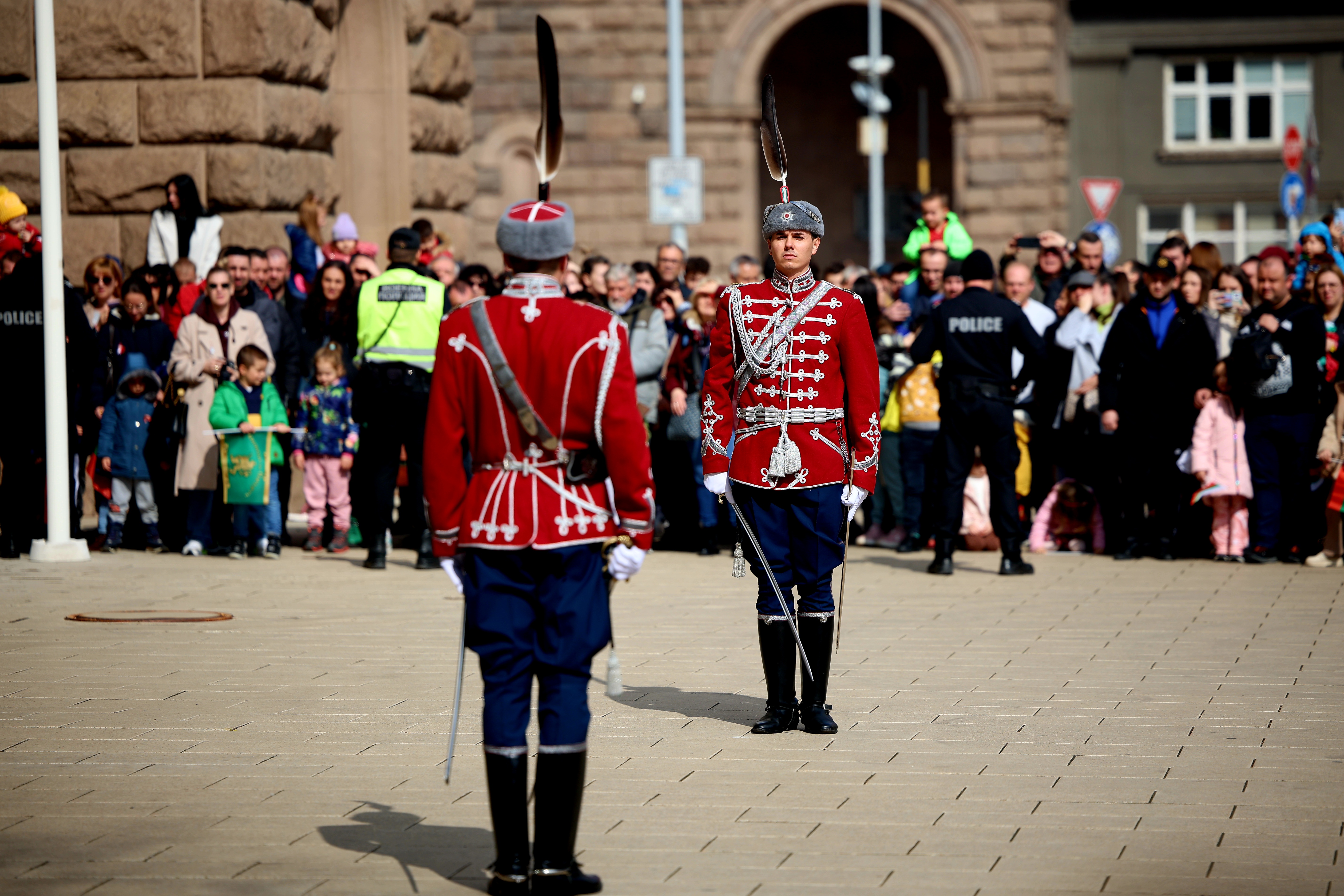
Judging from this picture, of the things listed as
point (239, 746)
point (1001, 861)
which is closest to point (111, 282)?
point (239, 746)

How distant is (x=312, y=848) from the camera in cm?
545

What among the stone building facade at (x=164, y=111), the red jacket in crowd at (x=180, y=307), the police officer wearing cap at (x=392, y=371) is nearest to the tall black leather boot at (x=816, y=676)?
the police officer wearing cap at (x=392, y=371)

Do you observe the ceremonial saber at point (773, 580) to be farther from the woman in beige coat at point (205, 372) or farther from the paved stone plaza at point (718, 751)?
the woman in beige coat at point (205, 372)

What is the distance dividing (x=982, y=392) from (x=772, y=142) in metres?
4.05

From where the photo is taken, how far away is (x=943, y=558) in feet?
38.8

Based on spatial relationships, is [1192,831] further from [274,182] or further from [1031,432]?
[274,182]

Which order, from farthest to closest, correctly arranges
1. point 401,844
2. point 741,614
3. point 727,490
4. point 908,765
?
1. point 741,614
2. point 727,490
3. point 908,765
4. point 401,844

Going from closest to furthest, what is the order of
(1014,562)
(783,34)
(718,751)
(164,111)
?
(718,751)
(1014,562)
(164,111)
(783,34)

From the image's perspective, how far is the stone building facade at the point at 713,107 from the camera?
30016mm

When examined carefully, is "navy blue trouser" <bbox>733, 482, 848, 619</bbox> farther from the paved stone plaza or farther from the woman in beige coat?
the woman in beige coat

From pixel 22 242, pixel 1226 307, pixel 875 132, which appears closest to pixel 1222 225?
pixel 875 132

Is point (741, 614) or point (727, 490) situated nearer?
point (727, 490)

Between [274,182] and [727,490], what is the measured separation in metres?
8.56

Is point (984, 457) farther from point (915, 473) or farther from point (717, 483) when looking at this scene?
point (717, 483)
